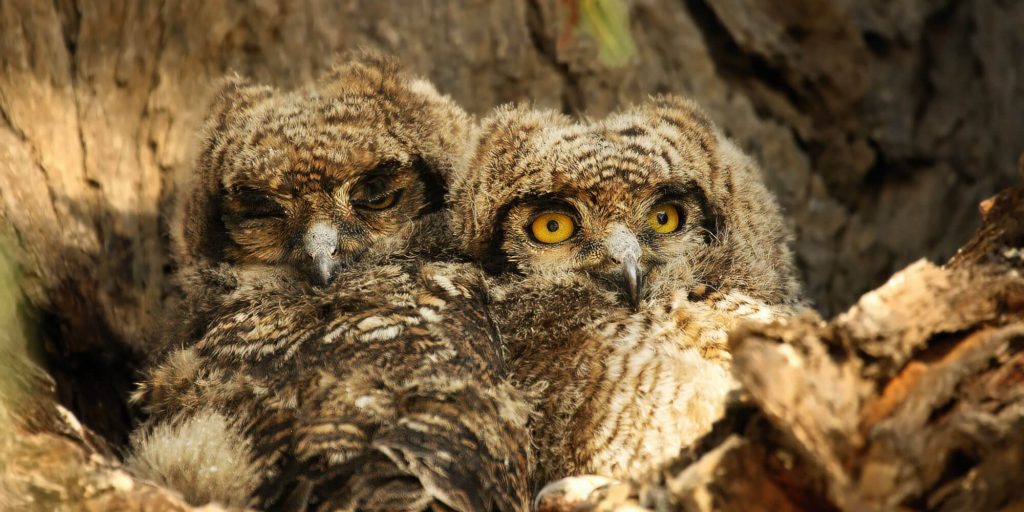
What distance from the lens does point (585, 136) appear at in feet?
9.22

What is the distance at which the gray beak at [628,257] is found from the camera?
2580mm

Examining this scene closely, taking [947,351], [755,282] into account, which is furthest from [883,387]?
[755,282]

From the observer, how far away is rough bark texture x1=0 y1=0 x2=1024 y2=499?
3332mm

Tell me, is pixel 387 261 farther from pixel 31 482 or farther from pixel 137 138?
pixel 137 138

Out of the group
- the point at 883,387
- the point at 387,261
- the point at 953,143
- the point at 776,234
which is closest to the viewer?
the point at 883,387

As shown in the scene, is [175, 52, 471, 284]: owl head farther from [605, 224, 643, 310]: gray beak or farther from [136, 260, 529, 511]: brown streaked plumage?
[605, 224, 643, 310]: gray beak

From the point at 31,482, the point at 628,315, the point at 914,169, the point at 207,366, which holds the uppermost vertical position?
the point at 914,169

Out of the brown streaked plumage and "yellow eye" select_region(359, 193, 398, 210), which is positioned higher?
"yellow eye" select_region(359, 193, 398, 210)

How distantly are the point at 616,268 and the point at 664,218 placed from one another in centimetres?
28

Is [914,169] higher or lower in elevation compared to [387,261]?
higher

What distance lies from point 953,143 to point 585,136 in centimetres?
234

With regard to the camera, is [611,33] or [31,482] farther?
[611,33]

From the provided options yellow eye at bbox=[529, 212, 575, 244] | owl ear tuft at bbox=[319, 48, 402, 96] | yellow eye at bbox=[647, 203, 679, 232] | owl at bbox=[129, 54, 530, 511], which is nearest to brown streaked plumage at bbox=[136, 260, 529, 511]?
owl at bbox=[129, 54, 530, 511]

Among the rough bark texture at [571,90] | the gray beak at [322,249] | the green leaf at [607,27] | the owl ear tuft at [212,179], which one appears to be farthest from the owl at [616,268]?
the rough bark texture at [571,90]
